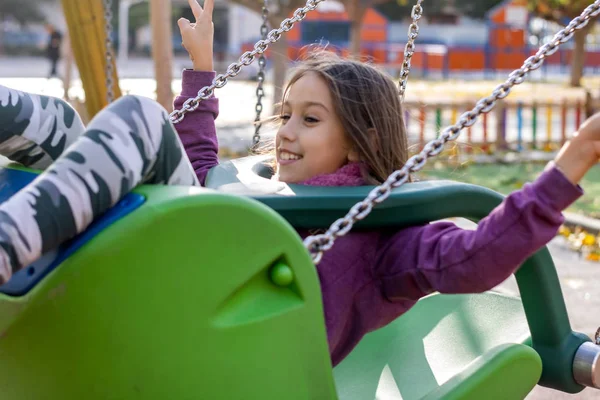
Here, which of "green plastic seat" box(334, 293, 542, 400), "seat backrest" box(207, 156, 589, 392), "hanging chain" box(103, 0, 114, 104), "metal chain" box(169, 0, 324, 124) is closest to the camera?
"seat backrest" box(207, 156, 589, 392)

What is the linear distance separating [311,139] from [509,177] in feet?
21.3

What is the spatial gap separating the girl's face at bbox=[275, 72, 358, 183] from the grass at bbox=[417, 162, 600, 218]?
436 centimetres

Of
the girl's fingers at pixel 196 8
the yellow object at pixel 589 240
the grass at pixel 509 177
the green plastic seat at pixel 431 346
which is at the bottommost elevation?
the grass at pixel 509 177

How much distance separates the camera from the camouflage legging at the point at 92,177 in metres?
1.33

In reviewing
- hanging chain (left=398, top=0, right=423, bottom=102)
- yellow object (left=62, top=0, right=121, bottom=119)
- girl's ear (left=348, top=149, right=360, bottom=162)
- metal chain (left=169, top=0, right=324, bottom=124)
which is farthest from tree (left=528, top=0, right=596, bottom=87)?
girl's ear (left=348, top=149, right=360, bottom=162)

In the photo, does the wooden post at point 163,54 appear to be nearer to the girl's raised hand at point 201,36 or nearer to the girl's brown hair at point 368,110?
the girl's raised hand at point 201,36

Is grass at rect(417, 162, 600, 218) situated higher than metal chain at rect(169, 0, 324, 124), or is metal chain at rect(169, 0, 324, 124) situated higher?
metal chain at rect(169, 0, 324, 124)

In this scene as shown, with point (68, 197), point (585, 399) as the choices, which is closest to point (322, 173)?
point (68, 197)

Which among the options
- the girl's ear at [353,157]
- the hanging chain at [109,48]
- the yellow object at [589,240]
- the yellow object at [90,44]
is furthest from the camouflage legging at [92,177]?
the yellow object at [589,240]

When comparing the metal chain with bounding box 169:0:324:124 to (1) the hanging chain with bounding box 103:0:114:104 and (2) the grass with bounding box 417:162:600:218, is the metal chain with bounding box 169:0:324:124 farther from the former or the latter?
(2) the grass with bounding box 417:162:600:218

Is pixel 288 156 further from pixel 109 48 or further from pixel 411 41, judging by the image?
pixel 109 48

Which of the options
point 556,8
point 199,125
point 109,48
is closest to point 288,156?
point 199,125

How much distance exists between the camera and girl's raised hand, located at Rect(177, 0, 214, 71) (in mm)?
2455

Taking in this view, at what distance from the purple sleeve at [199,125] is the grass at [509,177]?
4.10m
